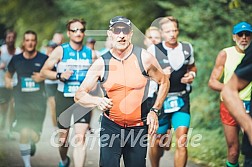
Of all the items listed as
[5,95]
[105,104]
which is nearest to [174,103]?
[105,104]

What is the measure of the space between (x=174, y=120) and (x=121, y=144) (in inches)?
73.7

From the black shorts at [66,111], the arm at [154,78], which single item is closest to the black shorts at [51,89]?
the black shorts at [66,111]

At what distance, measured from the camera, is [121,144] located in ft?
19.6

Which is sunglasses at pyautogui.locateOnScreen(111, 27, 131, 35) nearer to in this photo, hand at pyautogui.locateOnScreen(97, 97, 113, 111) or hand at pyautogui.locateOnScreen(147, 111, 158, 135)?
hand at pyautogui.locateOnScreen(97, 97, 113, 111)

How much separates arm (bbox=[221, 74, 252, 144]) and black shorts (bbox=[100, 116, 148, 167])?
2108 millimetres

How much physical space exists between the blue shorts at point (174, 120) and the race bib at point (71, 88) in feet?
3.66

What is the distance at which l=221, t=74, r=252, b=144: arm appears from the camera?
12.6 feet

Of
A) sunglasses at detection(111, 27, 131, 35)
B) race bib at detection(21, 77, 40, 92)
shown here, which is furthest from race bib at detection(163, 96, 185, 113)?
race bib at detection(21, 77, 40, 92)

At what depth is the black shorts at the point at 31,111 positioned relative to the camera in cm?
905

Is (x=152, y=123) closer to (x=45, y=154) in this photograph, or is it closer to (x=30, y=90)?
(x=30, y=90)

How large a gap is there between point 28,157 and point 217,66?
2.76 metres

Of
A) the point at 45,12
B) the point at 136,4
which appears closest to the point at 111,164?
the point at 136,4

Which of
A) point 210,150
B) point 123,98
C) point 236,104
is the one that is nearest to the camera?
point 236,104

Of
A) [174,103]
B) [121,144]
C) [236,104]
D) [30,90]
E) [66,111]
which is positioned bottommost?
[121,144]
